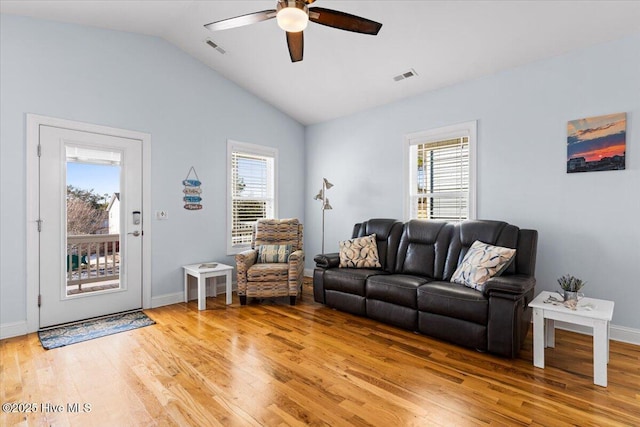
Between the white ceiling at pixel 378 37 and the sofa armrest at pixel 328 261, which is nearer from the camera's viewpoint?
the white ceiling at pixel 378 37

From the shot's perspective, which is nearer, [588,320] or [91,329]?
[588,320]

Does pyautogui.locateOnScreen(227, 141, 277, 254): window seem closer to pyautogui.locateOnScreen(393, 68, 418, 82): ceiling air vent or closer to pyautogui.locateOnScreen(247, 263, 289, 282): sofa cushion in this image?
pyautogui.locateOnScreen(247, 263, 289, 282): sofa cushion

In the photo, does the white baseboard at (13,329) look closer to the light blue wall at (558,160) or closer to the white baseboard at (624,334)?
the light blue wall at (558,160)

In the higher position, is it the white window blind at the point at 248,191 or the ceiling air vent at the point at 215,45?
the ceiling air vent at the point at 215,45

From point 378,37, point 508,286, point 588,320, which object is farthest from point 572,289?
point 378,37

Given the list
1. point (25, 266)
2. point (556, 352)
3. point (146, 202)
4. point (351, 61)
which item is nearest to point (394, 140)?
point (351, 61)

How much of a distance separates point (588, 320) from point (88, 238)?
471cm

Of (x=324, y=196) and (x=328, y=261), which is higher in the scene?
(x=324, y=196)

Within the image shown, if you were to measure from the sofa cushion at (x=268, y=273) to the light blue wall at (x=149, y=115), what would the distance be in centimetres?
93

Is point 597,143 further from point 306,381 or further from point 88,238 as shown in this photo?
point 88,238

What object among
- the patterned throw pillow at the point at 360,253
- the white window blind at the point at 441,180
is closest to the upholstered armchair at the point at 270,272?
the patterned throw pillow at the point at 360,253

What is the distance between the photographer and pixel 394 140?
4730mm

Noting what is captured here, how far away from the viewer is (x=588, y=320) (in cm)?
234

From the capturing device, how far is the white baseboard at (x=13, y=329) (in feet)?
10.3
